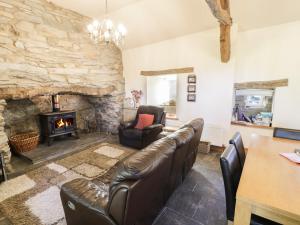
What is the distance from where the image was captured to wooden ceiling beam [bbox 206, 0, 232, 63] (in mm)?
2415

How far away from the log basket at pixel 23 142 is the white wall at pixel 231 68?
3.56 meters

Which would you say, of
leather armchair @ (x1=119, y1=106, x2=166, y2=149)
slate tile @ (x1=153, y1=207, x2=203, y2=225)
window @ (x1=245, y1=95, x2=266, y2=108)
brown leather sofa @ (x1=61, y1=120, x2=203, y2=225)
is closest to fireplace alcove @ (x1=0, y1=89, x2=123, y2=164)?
leather armchair @ (x1=119, y1=106, x2=166, y2=149)

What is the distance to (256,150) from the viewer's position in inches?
73.2

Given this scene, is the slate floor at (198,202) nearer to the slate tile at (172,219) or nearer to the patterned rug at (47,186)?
the slate tile at (172,219)

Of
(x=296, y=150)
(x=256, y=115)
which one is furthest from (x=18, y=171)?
(x=256, y=115)

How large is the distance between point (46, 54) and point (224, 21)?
11.7 ft

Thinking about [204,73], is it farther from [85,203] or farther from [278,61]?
[85,203]

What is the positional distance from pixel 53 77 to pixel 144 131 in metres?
2.33

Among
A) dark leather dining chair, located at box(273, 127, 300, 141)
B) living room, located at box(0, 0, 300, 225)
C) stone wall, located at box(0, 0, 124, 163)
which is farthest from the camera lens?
stone wall, located at box(0, 0, 124, 163)

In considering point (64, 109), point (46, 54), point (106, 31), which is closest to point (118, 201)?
point (106, 31)

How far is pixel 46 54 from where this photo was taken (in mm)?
3369

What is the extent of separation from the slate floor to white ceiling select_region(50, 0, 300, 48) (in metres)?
3.11

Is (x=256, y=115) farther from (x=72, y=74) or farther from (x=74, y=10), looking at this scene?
(x=74, y=10)

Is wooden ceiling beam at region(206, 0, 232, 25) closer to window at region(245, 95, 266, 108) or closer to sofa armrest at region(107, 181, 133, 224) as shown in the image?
window at region(245, 95, 266, 108)
